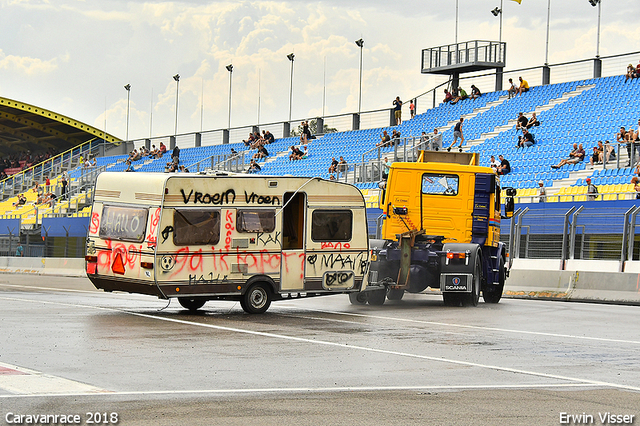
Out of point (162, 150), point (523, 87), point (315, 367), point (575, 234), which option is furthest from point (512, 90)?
point (315, 367)

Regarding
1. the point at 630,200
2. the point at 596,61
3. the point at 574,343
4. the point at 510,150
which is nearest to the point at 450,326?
the point at 574,343

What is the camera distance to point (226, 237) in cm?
1669

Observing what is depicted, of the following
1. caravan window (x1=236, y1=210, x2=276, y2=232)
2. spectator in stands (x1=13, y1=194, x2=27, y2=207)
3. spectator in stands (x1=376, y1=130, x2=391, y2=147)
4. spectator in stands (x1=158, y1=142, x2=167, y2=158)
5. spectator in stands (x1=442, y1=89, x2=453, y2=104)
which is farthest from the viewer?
spectator in stands (x1=158, y1=142, x2=167, y2=158)

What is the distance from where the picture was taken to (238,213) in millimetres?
16781

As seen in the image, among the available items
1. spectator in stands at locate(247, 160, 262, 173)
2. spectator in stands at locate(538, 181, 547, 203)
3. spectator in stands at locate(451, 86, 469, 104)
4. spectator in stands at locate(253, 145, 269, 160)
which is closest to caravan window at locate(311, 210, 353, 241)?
spectator in stands at locate(538, 181, 547, 203)

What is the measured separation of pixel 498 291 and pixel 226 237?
26.4 ft

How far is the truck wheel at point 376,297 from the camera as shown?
20.3m

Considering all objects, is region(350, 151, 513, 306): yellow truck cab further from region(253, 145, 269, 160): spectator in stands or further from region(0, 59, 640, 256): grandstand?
region(253, 145, 269, 160): spectator in stands

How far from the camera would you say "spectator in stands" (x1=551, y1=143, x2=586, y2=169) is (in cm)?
3259

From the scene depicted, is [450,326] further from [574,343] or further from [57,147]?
[57,147]

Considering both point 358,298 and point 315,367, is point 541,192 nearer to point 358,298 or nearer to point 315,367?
point 358,298

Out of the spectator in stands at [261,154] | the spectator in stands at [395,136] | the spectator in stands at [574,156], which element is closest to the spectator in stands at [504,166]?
the spectator in stands at [574,156]

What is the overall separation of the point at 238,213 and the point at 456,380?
27.1 feet

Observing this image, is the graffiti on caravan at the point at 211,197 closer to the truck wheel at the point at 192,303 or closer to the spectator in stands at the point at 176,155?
the truck wheel at the point at 192,303
